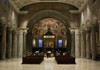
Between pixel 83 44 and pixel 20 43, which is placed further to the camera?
pixel 20 43

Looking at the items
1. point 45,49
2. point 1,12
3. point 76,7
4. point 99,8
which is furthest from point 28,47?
point 99,8

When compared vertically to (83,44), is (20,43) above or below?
above

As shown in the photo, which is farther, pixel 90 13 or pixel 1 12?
pixel 90 13

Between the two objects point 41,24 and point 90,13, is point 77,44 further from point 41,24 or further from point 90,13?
point 41,24

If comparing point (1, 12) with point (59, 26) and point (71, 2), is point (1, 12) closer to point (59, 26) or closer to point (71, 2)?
point (71, 2)

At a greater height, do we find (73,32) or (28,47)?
(73,32)

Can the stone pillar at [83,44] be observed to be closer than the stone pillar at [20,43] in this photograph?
Yes

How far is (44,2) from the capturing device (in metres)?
34.6

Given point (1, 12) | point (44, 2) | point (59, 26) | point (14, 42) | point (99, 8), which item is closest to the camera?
point (99, 8)

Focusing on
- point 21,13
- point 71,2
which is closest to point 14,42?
point 21,13

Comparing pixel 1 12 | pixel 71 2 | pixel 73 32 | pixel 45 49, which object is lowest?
pixel 45 49

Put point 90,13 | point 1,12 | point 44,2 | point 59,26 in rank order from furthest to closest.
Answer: point 59,26
point 44,2
point 90,13
point 1,12

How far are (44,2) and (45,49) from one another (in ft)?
54.3

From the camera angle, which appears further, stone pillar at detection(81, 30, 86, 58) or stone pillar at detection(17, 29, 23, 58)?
stone pillar at detection(17, 29, 23, 58)
